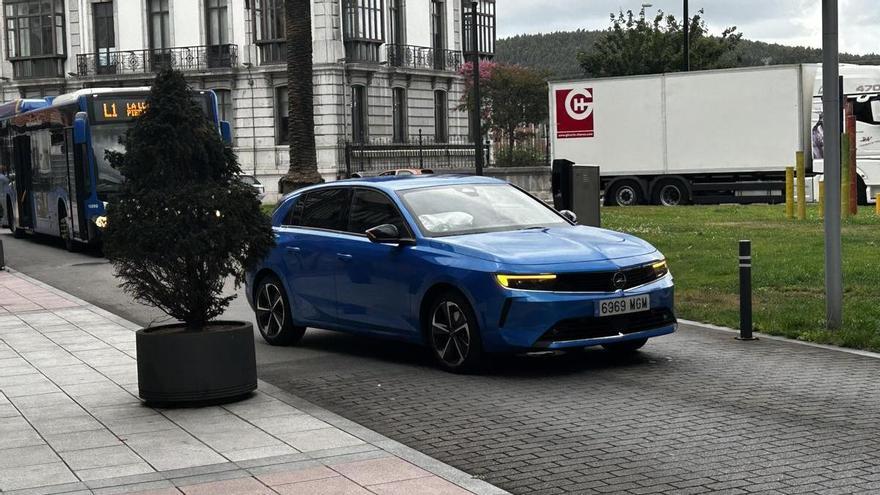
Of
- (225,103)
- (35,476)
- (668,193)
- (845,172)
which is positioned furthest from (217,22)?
(35,476)

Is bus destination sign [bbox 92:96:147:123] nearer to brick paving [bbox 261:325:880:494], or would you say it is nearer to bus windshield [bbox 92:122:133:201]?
bus windshield [bbox 92:122:133:201]

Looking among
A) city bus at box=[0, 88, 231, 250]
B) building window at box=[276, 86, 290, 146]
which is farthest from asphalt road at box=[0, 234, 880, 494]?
building window at box=[276, 86, 290, 146]

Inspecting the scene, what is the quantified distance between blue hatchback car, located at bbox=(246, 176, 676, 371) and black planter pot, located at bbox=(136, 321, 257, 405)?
1.83 m

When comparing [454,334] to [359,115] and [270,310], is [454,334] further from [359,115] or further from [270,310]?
[359,115]

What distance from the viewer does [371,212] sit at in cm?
1159

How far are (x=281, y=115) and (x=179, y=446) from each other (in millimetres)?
50173

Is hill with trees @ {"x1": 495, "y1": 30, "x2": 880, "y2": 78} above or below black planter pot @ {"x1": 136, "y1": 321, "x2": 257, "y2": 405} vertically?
above

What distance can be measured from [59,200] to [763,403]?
797 inches

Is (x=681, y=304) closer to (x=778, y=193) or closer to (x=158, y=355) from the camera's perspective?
(x=158, y=355)

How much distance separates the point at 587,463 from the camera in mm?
7316

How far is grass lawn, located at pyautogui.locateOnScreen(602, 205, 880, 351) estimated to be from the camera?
12.5 meters

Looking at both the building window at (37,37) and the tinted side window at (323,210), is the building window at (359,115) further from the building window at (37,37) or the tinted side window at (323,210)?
the tinted side window at (323,210)

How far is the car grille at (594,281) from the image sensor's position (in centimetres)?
1008

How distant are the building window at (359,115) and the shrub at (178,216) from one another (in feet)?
156
